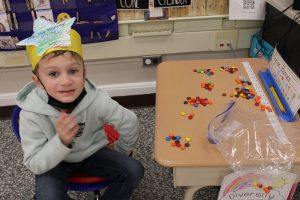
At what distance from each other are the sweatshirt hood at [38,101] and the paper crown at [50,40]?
0.12 m

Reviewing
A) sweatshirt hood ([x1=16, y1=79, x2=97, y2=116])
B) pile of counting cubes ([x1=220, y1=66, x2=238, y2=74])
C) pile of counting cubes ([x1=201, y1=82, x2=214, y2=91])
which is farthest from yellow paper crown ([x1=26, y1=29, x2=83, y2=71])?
pile of counting cubes ([x1=220, y1=66, x2=238, y2=74])

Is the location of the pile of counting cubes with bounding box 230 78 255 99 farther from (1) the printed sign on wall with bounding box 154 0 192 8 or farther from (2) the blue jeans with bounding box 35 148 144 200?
(1) the printed sign on wall with bounding box 154 0 192 8

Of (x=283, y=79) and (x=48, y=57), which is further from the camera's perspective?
(x=283, y=79)

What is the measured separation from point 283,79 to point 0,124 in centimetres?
176

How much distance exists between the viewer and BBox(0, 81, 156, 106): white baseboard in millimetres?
2053

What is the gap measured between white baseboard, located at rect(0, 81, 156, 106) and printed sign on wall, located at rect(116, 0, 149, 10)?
0.54 metres

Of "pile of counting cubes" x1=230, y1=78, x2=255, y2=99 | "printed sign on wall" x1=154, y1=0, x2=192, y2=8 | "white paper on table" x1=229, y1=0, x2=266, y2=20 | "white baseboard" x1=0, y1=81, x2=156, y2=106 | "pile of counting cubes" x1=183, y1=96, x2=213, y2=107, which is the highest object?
"printed sign on wall" x1=154, y1=0, x2=192, y2=8

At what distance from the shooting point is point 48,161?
3.29 ft

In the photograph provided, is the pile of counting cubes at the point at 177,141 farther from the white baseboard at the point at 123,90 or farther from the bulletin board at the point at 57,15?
the white baseboard at the point at 123,90

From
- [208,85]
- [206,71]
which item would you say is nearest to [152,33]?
[206,71]

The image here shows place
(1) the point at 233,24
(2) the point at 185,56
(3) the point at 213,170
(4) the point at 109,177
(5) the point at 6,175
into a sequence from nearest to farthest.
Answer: (3) the point at 213,170, (4) the point at 109,177, (5) the point at 6,175, (1) the point at 233,24, (2) the point at 185,56

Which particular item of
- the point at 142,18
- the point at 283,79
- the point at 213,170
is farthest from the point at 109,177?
the point at 142,18

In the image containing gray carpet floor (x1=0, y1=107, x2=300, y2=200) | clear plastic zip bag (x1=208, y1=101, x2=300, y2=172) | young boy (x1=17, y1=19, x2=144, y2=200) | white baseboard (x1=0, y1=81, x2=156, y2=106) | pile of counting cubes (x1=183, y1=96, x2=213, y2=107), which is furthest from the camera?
white baseboard (x1=0, y1=81, x2=156, y2=106)

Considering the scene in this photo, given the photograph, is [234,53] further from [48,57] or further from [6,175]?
[6,175]
